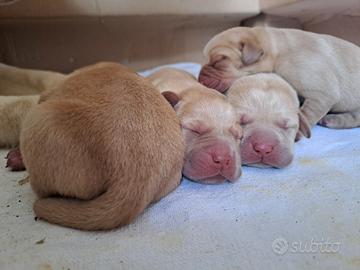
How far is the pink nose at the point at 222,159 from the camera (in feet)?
4.70

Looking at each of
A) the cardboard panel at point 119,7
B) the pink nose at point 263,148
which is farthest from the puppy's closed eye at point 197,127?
the cardboard panel at point 119,7

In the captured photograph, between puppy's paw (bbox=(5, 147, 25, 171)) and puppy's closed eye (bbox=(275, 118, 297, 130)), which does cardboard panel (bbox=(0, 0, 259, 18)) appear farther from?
puppy's closed eye (bbox=(275, 118, 297, 130))

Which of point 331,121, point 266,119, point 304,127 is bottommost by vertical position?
point 331,121

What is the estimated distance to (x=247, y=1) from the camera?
3.47m

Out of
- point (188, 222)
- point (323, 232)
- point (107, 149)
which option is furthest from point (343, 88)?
point (107, 149)

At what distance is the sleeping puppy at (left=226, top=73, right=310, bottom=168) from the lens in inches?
62.7

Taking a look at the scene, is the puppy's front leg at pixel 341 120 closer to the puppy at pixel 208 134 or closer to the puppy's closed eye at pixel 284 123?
the puppy's closed eye at pixel 284 123

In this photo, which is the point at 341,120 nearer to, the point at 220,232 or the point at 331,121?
the point at 331,121

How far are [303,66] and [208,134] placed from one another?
3.07ft

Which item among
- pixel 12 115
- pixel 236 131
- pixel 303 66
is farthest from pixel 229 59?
pixel 12 115

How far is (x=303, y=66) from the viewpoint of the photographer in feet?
7.09

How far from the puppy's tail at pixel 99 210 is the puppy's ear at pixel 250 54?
4.11ft

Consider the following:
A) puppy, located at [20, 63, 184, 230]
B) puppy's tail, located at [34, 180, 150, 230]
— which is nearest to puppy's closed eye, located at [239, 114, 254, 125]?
puppy, located at [20, 63, 184, 230]

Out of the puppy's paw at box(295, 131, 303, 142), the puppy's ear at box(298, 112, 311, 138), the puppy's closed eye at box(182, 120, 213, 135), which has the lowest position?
the puppy's paw at box(295, 131, 303, 142)
